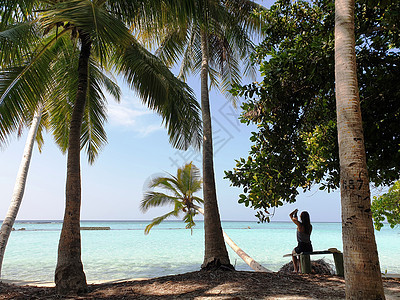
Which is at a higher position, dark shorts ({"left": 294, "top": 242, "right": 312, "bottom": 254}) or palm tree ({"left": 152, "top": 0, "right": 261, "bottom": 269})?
palm tree ({"left": 152, "top": 0, "right": 261, "bottom": 269})

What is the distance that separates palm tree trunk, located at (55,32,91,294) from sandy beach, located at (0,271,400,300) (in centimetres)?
25

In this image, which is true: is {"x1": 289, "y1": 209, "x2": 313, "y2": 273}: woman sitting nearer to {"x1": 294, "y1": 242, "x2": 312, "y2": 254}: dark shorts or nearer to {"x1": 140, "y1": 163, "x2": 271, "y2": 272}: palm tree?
{"x1": 294, "y1": 242, "x2": 312, "y2": 254}: dark shorts

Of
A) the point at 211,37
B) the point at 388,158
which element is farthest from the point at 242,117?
the point at 211,37

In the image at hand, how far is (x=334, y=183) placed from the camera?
14.7 ft

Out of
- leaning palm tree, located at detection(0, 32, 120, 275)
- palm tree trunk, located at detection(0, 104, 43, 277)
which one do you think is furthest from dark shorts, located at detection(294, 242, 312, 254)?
palm tree trunk, located at detection(0, 104, 43, 277)

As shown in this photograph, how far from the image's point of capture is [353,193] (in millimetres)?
2475

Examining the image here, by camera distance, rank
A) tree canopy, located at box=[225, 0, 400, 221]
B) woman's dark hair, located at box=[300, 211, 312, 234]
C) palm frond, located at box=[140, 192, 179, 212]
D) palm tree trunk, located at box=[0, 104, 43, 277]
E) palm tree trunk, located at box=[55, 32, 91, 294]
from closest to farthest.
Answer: tree canopy, located at box=[225, 0, 400, 221], palm tree trunk, located at box=[55, 32, 91, 294], woman's dark hair, located at box=[300, 211, 312, 234], palm tree trunk, located at box=[0, 104, 43, 277], palm frond, located at box=[140, 192, 179, 212]

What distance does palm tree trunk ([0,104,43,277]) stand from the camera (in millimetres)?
7898

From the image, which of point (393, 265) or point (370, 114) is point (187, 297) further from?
point (393, 265)

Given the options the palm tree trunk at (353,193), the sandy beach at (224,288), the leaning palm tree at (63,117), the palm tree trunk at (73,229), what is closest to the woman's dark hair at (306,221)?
the sandy beach at (224,288)

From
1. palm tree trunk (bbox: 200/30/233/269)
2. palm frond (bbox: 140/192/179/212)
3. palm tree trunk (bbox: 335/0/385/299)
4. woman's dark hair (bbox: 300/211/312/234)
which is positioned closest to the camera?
palm tree trunk (bbox: 335/0/385/299)

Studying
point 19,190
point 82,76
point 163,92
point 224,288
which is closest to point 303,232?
point 224,288

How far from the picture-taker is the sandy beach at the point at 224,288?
4.68 metres

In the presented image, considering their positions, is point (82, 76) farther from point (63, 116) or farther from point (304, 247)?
point (304, 247)
